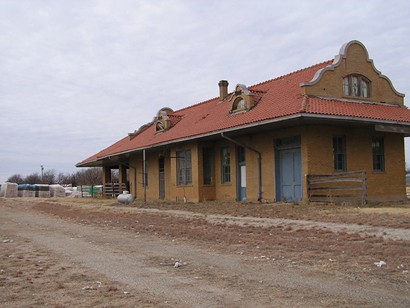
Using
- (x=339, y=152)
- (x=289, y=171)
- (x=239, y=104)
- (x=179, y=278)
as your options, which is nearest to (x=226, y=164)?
(x=239, y=104)

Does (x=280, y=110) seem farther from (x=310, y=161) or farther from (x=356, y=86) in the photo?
(x=356, y=86)

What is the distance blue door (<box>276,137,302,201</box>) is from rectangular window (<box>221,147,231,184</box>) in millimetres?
4026

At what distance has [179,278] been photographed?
7.25 m

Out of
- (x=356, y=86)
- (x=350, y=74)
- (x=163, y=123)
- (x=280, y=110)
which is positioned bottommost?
(x=280, y=110)

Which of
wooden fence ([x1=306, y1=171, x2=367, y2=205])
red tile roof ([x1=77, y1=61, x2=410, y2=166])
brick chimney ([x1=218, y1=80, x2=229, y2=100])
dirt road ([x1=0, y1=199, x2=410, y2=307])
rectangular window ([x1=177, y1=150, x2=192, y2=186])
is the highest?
brick chimney ([x1=218, y1=80, x2=229, y2=100])

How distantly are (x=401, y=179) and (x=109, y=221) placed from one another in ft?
44.0

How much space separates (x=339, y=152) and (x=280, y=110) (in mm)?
3462

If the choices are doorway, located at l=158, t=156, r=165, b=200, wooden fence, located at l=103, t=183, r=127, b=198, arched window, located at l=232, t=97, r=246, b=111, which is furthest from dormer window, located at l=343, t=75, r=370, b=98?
wooden fence, located at l=103, t=183, r=127, b=198

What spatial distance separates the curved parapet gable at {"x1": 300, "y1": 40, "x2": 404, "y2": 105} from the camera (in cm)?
2064

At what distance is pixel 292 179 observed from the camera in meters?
20.8

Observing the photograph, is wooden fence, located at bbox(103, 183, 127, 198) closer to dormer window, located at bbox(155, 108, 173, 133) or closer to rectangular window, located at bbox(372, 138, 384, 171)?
dormer window, located at bbox(155, 108, 173, 133)

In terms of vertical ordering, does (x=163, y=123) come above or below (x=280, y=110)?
above

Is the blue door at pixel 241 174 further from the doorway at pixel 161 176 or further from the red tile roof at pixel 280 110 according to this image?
the doorway at pixel 161 176

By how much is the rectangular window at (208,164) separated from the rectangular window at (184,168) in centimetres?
96
